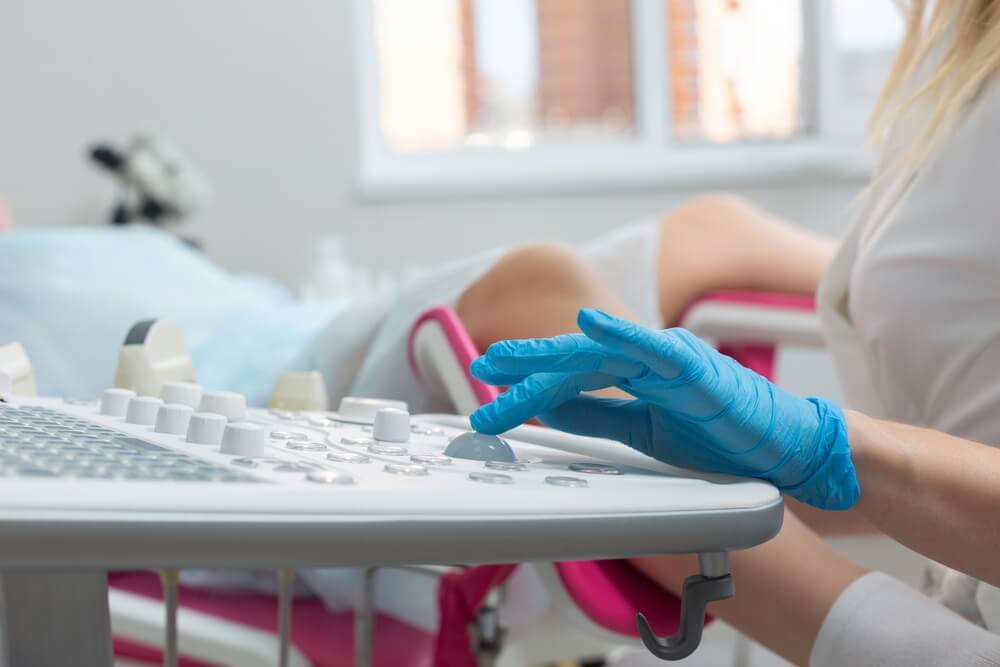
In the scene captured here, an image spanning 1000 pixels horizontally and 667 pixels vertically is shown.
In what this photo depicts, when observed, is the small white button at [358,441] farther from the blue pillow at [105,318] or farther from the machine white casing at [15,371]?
the blue pillow at [105,318]

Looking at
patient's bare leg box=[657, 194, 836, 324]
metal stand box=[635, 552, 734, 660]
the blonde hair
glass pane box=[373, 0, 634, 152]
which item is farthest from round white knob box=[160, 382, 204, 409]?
glass pane box=[373, 0, 634, 152]

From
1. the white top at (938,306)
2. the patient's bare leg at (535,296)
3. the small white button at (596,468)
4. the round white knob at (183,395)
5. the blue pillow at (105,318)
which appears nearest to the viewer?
the small white button at (596,468)

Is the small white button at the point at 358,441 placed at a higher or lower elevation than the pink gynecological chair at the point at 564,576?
higher

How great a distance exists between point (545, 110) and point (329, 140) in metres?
0.67

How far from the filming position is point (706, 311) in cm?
124

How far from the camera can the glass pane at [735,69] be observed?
9.59ft

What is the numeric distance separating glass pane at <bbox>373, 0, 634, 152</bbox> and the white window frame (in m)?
0.10

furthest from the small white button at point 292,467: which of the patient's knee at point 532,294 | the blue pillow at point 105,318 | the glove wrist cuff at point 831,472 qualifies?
the blue pillow at point 105,318

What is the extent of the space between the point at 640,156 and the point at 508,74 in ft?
1.59

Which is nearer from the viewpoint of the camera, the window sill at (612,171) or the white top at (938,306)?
the white top at (938,306)

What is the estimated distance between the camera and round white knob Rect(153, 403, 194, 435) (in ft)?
1.53

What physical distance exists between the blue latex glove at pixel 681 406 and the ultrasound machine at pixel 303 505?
22mm

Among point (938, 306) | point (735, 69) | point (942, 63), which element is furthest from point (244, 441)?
point (735, 69)

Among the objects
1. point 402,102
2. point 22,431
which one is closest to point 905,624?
point 22,431
